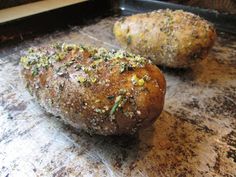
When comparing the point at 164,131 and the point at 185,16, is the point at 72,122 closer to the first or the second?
the point at 164,131

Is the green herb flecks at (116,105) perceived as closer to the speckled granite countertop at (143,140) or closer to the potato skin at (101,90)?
the potato skin at (101,90)

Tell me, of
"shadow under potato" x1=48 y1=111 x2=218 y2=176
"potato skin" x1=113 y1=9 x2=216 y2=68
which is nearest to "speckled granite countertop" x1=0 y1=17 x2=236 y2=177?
"shadow under potato" x1=48 y1=111 x2=218 y2=176

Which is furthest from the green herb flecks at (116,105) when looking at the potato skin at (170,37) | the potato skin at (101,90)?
the potato skin at (170,37)

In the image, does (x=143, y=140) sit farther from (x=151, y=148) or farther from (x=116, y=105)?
(x=116, y=105)

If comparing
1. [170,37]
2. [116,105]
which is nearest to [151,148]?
[116,105]

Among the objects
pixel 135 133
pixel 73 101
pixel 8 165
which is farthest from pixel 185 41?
pixel 8 165

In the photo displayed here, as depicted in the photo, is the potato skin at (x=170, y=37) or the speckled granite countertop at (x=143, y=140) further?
the potato skin at (x=170, y=37)
